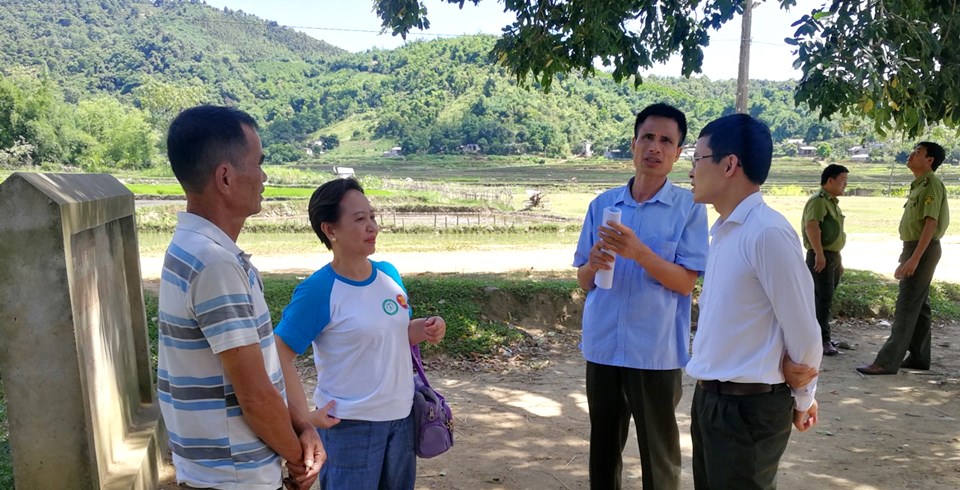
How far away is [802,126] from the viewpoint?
85.6 meters

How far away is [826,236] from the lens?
21.6ft

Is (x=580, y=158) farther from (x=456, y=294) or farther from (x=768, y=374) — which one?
(x=768, y=374)

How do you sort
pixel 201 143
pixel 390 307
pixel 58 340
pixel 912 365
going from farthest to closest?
pixel 912 365, pixel 390 307, pixel 58 340, pixel 201 143

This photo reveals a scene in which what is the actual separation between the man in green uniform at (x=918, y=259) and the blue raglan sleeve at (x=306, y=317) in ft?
17.5

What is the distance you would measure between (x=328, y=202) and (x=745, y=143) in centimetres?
148

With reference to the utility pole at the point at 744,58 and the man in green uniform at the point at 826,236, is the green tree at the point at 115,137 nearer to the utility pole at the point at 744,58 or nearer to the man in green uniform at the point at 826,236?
the utility pole at the point at 744,58

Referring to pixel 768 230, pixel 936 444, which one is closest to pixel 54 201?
pixel 768 230

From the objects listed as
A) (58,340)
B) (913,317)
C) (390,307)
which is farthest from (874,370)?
(58,340)

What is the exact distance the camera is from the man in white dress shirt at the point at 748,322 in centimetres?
221

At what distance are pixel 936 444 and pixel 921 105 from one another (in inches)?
103

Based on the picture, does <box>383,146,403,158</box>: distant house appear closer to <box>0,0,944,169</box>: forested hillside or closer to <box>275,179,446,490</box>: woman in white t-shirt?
<box>0,0,944,169</box>: forested hillside

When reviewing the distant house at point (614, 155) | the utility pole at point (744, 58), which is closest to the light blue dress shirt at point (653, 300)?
the utility pole at point (744, 58)

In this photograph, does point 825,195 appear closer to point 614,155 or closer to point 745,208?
point 745,208

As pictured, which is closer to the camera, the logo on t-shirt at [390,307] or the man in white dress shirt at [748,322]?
the man in white dress shirt at [748,322]
